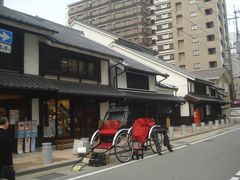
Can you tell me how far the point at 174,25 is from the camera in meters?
69.9

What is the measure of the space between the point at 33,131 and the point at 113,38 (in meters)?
20.7

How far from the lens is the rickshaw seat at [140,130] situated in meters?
12.5

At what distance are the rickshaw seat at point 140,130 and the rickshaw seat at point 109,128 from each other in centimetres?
81

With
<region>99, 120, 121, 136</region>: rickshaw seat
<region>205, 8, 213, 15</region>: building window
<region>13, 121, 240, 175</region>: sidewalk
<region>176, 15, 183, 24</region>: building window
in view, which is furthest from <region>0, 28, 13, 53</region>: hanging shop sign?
<region>176, 15, 183, 24</region>: building window

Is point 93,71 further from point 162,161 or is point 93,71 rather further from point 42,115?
point 162,161

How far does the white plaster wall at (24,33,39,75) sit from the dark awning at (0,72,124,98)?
42cm

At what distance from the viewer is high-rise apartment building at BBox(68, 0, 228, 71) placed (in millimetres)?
64750

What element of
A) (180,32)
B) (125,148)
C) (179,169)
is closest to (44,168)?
(125,148)

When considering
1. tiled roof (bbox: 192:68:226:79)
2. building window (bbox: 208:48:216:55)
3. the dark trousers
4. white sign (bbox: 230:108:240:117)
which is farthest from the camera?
building window (bbox: 208:48:216:55)

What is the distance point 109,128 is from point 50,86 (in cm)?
384

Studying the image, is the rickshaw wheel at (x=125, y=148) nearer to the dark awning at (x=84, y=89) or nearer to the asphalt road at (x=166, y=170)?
the asphalt road at (x=166, y=170)

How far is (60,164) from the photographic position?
11.4 metres

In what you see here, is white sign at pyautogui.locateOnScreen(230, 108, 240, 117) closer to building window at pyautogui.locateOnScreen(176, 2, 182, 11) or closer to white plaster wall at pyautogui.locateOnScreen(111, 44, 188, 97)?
white plaster wall at pyautogui.locateOnScreen(111, 44, 188, 97)

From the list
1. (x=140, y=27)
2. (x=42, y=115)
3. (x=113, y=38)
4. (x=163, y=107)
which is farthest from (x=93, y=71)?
(x=140, y=27)
